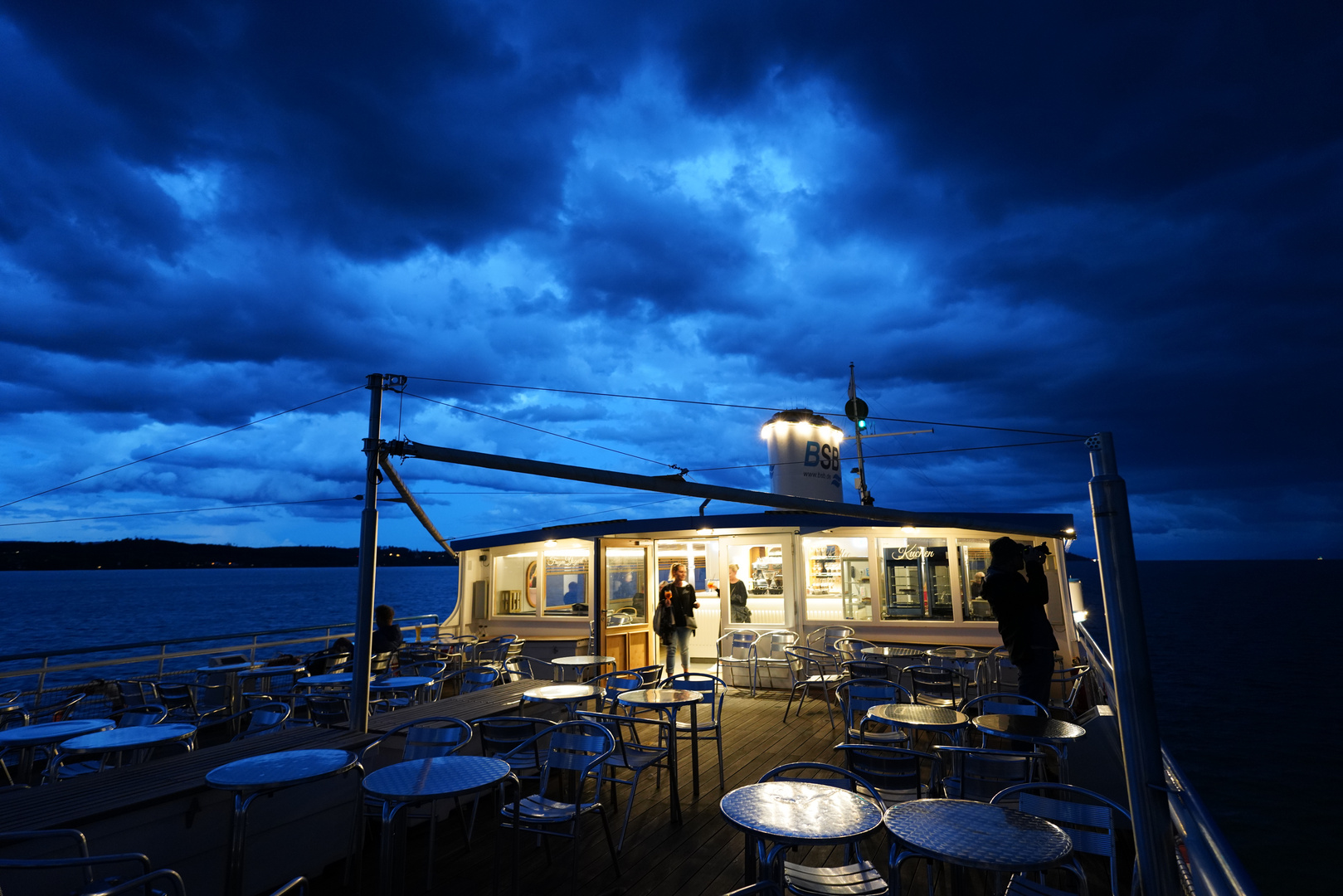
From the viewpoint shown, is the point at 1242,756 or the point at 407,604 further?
the point at 407,604

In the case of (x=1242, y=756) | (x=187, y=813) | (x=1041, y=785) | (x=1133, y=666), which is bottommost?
(x=1242, y=756)

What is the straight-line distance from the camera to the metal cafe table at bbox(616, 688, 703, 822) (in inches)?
190

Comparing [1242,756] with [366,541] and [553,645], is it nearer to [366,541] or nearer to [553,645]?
[553,645]

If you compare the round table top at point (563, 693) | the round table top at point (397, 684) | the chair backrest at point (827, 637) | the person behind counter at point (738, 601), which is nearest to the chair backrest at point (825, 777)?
the round table top at point (563, 693)

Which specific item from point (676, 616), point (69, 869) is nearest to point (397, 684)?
point (69, 869)

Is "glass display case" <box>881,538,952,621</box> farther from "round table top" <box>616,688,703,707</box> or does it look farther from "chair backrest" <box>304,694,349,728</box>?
"chair backrest" <box>304,694,349,728</box>

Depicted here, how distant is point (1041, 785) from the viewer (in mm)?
2887

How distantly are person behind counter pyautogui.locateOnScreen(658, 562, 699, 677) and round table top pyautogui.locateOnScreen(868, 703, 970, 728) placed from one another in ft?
15.0

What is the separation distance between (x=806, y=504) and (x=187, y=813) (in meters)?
4.29

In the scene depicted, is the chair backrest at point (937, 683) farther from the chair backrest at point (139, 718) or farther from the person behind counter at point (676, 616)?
the chair backrest at point (139, 718)

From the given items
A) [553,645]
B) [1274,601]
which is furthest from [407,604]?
[1274,601]

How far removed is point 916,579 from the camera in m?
10.2

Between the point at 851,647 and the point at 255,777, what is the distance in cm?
744

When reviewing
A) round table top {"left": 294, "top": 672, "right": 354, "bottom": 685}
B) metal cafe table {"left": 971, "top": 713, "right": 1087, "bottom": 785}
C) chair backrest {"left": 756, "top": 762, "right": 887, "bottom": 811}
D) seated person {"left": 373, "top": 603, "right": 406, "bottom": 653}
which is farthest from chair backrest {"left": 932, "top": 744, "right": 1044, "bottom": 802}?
seated person {"left": 373, "top": 603, "right": 406, "bottom": 653}
